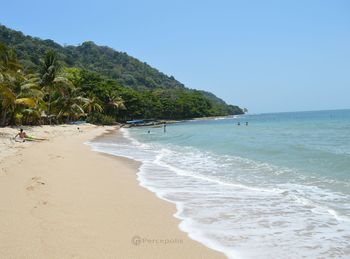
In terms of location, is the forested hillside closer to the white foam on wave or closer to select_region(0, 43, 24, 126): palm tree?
select_region(0, 43, 24, 126): palm tree

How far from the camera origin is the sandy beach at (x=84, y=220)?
210 inches

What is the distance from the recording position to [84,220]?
22.4 ft

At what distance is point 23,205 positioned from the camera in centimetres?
735

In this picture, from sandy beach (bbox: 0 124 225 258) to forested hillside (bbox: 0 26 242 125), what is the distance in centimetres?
1934

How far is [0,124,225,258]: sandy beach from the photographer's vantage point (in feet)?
17.5

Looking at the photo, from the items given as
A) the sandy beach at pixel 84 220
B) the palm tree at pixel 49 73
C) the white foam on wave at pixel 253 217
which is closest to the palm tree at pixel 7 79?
the palm tree at pixel 49 73

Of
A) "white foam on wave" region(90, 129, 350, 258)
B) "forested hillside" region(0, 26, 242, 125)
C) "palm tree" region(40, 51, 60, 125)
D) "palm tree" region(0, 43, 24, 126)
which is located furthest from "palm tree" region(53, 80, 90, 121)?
"white foam on wave" region(90, 129, 350, 258)

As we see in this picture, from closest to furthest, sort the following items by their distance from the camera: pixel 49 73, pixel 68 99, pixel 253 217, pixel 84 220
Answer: pixel 84 220 < pixel 253 217 < pixel 49 73 < pixel 68 99

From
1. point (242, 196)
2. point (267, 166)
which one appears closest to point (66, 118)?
point (267, 166)

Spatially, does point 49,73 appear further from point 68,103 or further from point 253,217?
point 253,217

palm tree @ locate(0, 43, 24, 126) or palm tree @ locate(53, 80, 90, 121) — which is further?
palm tree @ locate(53, 80, 90, 121)

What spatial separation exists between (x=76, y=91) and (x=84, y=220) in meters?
55.2

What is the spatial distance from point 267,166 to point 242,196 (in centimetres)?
645

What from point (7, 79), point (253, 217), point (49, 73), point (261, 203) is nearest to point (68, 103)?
point (49, 73)
